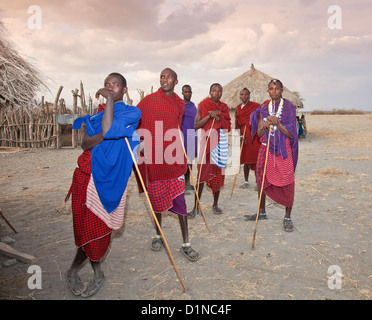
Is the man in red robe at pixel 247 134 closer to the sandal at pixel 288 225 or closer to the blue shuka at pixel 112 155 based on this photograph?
the sandal at pixel 288 225

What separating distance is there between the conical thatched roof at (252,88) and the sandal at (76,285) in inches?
476

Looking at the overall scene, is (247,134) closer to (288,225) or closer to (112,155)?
(288,225)

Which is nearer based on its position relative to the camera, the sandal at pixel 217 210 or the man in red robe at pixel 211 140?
the man in red robe at pixel 211 140

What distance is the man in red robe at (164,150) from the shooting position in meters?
3.29

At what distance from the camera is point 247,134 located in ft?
20.9

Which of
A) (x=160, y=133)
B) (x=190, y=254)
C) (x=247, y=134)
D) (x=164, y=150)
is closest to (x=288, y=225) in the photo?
(x=190, y=254)

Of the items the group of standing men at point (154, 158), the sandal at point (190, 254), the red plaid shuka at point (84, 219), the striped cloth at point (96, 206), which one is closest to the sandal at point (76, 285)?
the group of standing men at point (154, 158)

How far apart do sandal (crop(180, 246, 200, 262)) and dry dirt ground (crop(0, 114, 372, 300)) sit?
60mm

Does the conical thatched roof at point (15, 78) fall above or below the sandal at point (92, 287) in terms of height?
above

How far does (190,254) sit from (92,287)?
1.13 meters

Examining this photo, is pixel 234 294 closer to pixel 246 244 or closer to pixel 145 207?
pixel 246 244

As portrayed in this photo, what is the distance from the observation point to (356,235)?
395 centimetres

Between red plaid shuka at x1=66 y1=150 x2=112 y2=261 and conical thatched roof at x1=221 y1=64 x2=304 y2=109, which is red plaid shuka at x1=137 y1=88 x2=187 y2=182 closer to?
Answer: red plaid shuka at x1=66 y1=150 x2=112 y2=261

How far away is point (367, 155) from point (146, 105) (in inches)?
378
